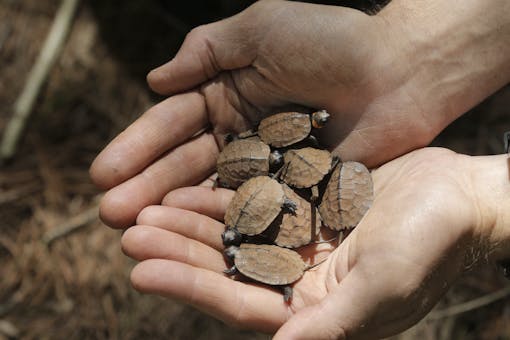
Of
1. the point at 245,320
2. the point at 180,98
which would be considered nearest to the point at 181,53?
the point at 180,98

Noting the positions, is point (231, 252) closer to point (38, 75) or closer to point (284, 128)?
point (284, 128)

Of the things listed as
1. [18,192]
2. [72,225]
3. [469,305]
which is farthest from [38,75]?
[469,305]

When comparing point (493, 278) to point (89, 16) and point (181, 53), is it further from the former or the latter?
point (89, 16)

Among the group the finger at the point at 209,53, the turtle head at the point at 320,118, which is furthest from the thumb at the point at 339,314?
the finger at the point at 209,53

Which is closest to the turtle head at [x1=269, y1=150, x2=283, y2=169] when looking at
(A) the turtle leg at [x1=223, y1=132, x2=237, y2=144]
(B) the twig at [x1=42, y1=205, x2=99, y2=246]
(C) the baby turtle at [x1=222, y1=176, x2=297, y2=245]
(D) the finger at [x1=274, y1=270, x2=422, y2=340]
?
(C) the baby turtle at [x1=222, y1=176, x2=297, y2=245]

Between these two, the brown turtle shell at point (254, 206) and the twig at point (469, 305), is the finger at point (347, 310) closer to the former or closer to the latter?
the brown turtle shell at point (254, 206)

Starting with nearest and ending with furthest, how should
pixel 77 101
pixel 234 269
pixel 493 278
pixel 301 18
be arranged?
pixel 234 269 < pixel 301 18 < pixel 493 278 < pixel 77 101
